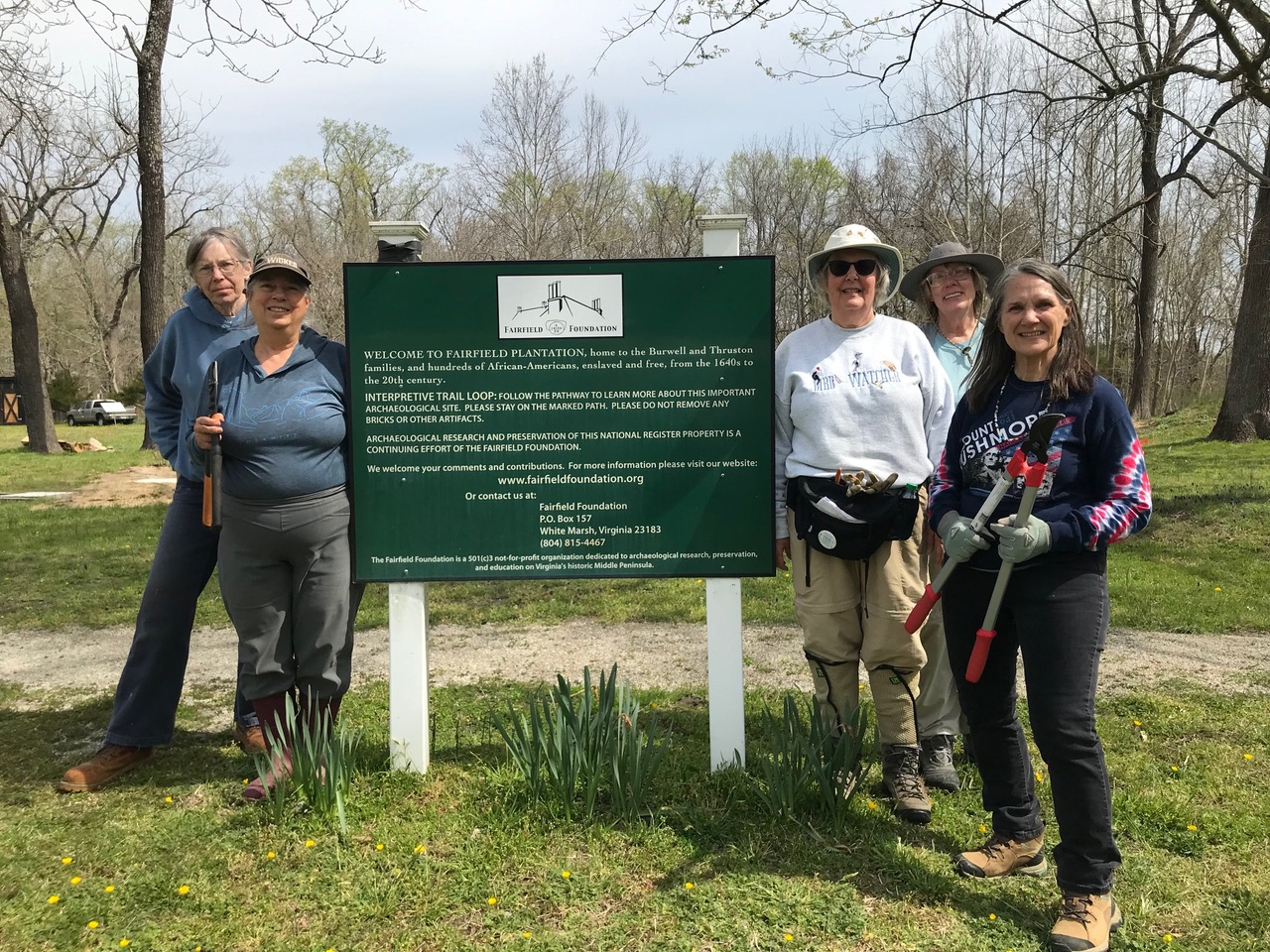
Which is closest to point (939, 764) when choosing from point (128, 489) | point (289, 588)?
point (289, 588)

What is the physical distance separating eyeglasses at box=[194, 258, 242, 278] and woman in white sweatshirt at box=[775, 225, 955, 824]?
223 centimetres

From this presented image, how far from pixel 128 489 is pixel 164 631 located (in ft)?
35.7

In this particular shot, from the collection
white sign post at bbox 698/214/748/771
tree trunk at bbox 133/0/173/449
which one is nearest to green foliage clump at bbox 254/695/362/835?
white sign post at bbox 698/214/748/771

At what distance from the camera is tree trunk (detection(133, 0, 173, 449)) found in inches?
494

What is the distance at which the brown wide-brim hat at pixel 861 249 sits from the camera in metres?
3.29

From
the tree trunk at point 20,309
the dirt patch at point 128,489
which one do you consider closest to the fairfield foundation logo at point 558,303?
the dirt patch at point 128,489

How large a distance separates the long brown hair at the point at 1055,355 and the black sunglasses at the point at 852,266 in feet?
1.85

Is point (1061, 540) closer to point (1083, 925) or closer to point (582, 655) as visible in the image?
point (1083, 925)

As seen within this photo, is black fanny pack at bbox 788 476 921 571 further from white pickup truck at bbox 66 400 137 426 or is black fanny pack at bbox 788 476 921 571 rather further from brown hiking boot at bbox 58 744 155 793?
white pickup truck at bbox 66 400 137 426

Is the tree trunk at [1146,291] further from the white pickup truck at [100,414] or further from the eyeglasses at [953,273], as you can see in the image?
the white pickup truck at [100,414]

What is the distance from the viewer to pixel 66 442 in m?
22.0

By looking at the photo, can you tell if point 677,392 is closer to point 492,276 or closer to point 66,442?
point 492,276

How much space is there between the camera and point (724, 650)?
3627 mm

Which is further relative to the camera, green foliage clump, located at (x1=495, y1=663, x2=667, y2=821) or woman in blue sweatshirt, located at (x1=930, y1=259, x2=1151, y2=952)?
green foliage clump, located at (x1=495, y1=663, x2=667, y2=821)
